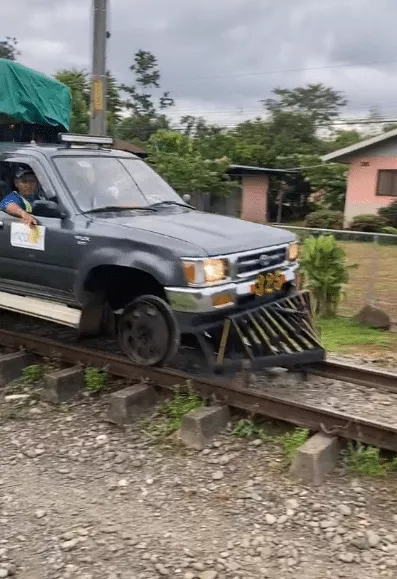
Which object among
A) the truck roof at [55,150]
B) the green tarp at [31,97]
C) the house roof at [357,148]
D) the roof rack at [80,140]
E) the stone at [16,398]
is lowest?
the stone at [16,398]

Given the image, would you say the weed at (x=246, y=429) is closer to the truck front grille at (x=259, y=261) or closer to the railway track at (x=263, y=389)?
the railway track at (x=263, y=389)

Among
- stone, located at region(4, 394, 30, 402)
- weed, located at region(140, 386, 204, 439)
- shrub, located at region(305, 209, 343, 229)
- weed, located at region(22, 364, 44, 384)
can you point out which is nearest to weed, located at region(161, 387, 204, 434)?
weed, located at region(140, 386, 204, 439)

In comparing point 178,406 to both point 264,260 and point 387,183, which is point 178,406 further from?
point 387,183

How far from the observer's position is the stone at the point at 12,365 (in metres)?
6.16

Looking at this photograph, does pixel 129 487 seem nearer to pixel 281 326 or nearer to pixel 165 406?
pixel 165 406

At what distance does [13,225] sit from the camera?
646cm

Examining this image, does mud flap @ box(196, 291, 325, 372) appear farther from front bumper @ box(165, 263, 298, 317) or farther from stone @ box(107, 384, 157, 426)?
stone @ box(107, 384, 157, 426)

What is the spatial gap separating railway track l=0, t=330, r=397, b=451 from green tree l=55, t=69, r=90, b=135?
19.9 m

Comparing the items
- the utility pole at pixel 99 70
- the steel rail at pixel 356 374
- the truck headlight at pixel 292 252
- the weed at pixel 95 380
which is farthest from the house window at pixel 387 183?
the weed at pixel 95 380

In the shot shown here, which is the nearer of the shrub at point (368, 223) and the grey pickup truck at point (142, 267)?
the grey pickup truck at point (142, 267)

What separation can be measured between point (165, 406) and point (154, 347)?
524 millimetres

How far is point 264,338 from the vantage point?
559 centimetres

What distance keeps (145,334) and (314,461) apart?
201cm

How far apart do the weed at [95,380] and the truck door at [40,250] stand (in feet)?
2.54
